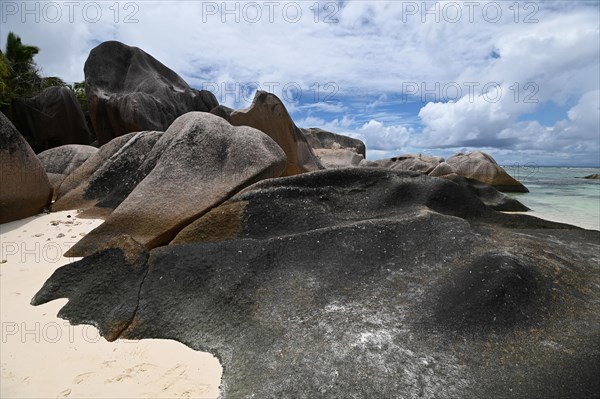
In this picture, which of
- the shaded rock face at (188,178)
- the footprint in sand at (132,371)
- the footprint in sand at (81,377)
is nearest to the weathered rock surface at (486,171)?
the shaded rock face at (188,178)

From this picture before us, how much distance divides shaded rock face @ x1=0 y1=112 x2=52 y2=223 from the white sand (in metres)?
2.87

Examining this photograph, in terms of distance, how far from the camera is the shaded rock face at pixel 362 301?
2041mm

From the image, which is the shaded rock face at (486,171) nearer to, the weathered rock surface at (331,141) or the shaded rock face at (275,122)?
Result: the weathered rock surface at (331,141)

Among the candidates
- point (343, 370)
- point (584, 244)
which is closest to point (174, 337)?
point (343, 370)

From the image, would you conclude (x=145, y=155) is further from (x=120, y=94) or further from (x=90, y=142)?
(x=90, y=142)

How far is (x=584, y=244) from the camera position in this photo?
11.5 ft

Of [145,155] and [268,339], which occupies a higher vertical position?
[145,155]

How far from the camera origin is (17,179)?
223 inches

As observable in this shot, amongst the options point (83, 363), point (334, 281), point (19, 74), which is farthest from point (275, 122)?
point (19, 74)

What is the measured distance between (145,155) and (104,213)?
105cm

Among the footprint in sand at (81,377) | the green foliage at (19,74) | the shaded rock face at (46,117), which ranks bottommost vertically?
the footprint in sand at (81,377)

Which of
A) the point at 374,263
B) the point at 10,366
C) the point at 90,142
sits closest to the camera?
the point at 10,366

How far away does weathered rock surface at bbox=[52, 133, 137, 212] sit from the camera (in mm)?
6172

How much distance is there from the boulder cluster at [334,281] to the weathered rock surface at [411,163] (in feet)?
53.4
